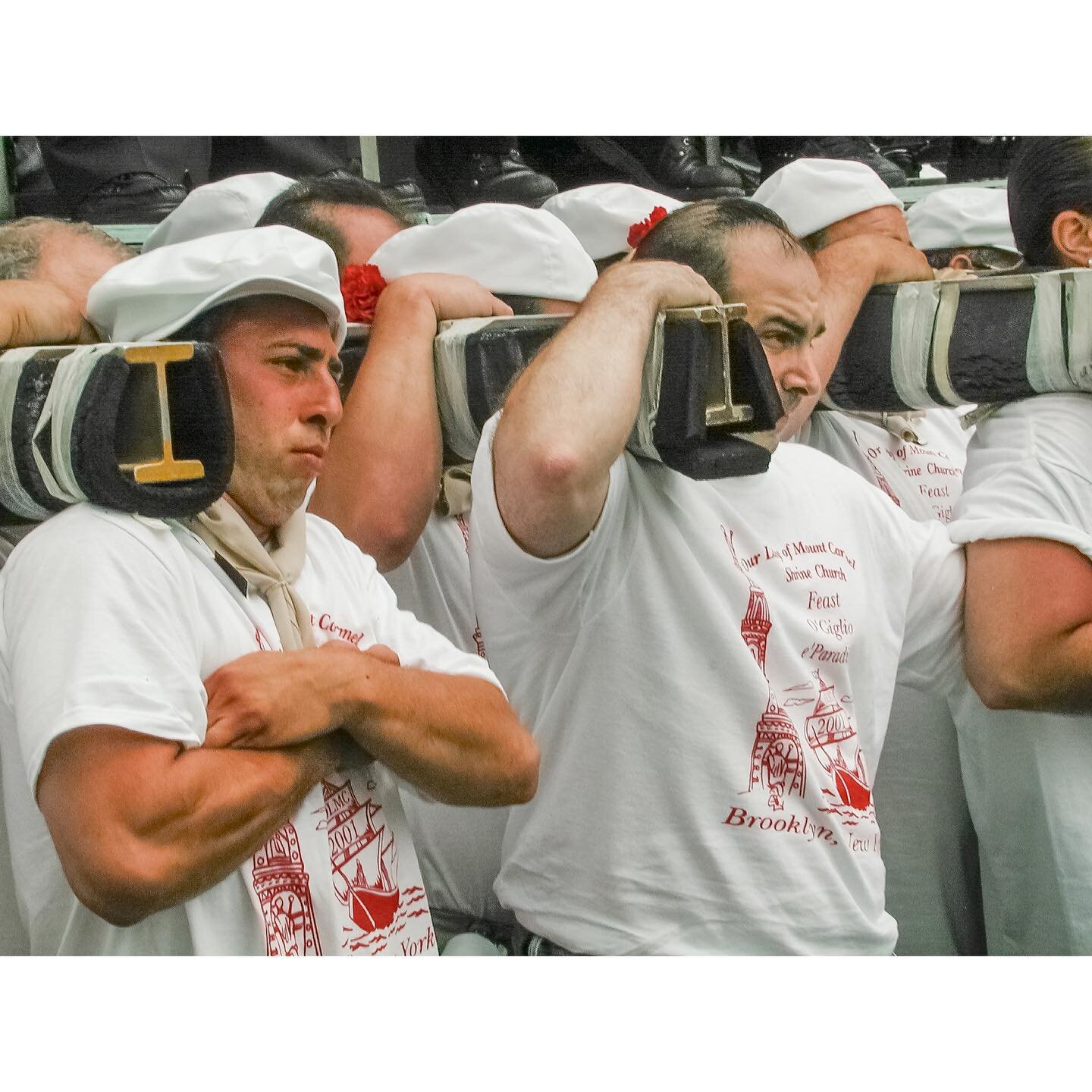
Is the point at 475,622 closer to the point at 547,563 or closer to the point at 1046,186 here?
the point at 547,563

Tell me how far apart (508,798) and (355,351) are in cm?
63

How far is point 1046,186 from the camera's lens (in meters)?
2.37

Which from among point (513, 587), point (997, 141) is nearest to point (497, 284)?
point (513, 587)

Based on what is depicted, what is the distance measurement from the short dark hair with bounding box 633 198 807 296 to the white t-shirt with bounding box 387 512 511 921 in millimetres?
470

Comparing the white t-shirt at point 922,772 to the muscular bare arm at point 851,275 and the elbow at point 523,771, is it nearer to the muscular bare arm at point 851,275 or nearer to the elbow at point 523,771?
the muscular bare arm at point 851,275

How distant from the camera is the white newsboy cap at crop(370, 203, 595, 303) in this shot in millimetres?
2244

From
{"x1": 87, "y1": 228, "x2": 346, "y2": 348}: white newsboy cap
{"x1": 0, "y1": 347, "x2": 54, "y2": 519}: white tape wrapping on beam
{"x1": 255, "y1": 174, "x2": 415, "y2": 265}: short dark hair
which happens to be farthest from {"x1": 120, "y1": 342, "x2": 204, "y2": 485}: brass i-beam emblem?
{"x1": 255, "y1": 174, "x2": 415, "y2": 265}: short dark hair

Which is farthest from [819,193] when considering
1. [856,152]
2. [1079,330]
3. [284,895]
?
[284,895]

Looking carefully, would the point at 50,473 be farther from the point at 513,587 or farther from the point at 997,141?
the point at 997,141

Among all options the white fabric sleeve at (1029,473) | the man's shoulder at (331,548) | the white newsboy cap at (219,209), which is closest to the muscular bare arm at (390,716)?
the man's shoulder at (331,548)

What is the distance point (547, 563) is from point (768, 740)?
1.35 feet

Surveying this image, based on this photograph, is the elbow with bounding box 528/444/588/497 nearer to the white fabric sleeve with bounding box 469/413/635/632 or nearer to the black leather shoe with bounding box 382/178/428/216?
the white fabric sleeve with bounding box 469/413/635/632

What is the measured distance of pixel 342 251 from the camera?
2236mm

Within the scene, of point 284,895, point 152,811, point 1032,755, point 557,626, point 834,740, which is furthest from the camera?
point 1032,755
